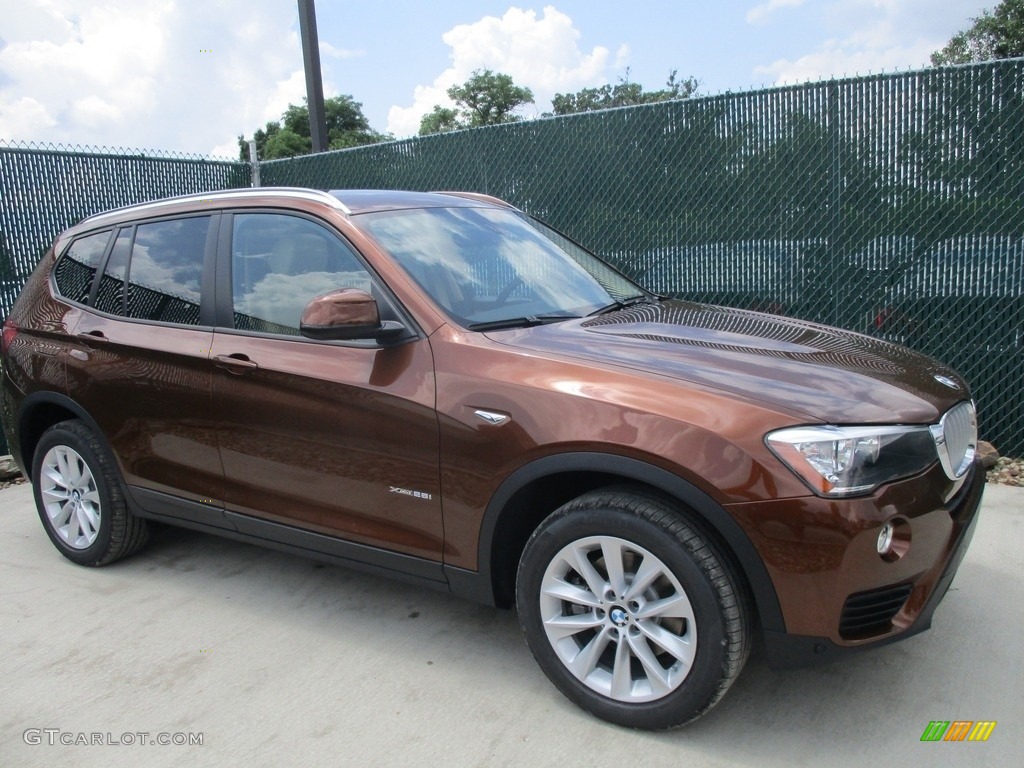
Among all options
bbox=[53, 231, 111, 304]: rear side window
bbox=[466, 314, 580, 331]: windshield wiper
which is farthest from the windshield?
bbox=[53, 231, 111, 304]: rear side window

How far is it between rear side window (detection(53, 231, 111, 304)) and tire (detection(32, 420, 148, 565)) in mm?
660

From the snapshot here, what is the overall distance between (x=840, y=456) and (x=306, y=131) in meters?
51.2

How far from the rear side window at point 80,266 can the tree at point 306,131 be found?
4165cm

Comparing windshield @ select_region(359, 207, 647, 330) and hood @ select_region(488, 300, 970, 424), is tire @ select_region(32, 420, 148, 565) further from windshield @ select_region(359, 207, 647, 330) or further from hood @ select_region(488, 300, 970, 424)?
hood @ select_region(488, 300, 970, 424)

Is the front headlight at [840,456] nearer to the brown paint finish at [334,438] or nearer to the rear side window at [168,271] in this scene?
the brown paint finish at [334,438]

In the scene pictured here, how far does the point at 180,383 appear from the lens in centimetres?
350

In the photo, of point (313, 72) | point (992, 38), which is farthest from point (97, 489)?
point (992, 38)

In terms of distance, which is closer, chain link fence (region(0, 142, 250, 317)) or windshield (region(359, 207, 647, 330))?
windshield (region(359, 207, 647, 330))

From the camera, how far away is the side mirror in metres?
2.78

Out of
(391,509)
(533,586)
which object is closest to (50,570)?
(391,509)

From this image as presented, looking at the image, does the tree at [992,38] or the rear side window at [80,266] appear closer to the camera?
the rear side window at [80,266]

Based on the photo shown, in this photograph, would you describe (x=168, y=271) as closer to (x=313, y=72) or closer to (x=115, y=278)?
(x=115, y=278)

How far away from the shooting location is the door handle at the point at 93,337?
3.82 metres

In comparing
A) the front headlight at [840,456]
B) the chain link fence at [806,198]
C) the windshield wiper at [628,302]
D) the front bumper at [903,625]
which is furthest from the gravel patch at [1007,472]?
the front headlight at [840,456]
